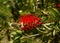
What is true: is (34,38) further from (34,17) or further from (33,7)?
(33,7)

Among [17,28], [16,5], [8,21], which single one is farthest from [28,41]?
[16,5]

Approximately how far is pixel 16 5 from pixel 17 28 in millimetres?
280

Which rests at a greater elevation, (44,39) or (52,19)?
(52,19)

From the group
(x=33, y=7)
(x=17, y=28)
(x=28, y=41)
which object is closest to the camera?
(x=28, y=41)

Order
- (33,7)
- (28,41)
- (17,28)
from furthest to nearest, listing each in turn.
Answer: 1. (33,7)
2. (17,28)
3. (28,41)

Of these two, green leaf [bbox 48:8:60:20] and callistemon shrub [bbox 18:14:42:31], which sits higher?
green leaf [bbox 48:8:60:20]

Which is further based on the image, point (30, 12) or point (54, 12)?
point (30, 12)

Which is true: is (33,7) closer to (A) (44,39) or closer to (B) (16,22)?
(B) (16,22)

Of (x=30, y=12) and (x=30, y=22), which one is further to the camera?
(x=30, y=12)

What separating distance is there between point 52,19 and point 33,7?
0.27 m

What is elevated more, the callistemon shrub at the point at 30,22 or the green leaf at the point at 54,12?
the green leaf at the point at 54,12

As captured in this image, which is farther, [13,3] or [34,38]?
[13,3]

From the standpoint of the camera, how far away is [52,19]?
1344mm

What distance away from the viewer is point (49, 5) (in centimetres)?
154
